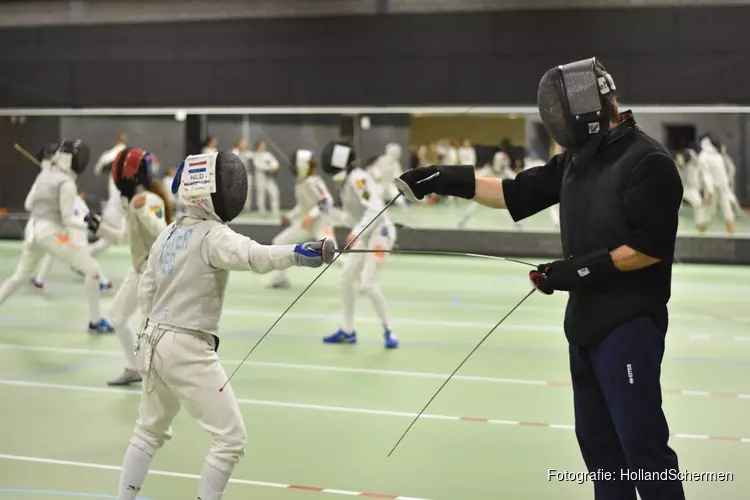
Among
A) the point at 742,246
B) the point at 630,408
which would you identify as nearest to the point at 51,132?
the point at 742,246

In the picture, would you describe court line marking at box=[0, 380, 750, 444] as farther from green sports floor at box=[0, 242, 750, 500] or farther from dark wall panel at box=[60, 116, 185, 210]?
dark wall panel at box=[60, 116, 185, 210]

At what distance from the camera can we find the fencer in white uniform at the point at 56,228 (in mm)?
8422

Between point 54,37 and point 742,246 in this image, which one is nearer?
point 742,246

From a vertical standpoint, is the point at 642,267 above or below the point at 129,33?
below

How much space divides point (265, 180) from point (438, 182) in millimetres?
13150

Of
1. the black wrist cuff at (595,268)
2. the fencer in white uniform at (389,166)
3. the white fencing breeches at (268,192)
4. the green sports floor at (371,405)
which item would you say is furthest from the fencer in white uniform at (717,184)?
the black wrist cuff at (595,268)

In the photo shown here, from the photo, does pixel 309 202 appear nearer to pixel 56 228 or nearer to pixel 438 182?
pixel 56 228

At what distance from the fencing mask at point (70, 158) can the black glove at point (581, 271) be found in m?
6.28

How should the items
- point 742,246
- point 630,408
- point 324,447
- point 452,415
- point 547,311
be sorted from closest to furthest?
1. point 630,408
2. point 324,447
3. point 452,415
4. point 547,311
5. point 742,246

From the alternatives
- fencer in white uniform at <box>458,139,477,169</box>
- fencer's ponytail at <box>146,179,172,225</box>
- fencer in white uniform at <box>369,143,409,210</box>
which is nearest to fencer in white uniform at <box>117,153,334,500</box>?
fencer's ponytail at <box>146,179,172,225</box>

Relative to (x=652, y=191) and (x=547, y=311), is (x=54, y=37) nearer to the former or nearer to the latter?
(x=547, y=311)

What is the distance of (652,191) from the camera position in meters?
2.99

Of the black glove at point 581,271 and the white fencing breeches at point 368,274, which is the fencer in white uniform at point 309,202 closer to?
the white fencing breeches at point 368,274

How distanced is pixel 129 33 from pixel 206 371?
14.8 metres
